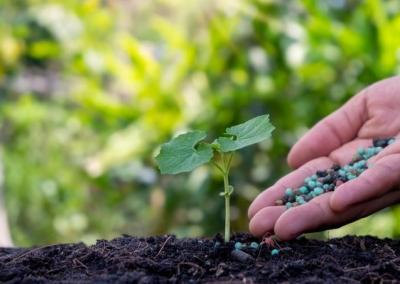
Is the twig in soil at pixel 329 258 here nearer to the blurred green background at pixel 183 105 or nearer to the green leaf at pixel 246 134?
the green leaf at pixel 246 134

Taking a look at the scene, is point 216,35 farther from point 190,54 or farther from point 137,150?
point 137,150

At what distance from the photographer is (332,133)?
4.81 feet

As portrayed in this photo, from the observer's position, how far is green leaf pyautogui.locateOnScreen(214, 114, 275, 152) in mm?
1005

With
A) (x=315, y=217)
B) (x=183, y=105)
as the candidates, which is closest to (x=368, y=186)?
(x=315, y=217)

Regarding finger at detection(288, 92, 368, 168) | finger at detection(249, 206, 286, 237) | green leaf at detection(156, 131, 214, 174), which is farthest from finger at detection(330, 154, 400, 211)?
finger at detection(288, 92, 368, 168)

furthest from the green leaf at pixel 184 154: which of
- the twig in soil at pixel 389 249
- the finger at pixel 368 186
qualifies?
the twig in soil at pixel 389 249

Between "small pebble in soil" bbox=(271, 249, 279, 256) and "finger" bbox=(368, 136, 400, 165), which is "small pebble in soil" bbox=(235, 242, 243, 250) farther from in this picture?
"finger" bbox=(368, 136, 400, 165)

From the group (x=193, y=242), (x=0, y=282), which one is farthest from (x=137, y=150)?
(x=0, y=282)

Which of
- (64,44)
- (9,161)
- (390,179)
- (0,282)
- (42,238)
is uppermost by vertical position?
(64,44)

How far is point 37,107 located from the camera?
368 cm

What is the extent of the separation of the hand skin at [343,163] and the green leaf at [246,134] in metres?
0.15

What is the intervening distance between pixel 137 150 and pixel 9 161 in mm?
997

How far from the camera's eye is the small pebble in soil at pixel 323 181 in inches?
45.7

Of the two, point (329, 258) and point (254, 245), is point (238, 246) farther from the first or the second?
point (329, 258)
